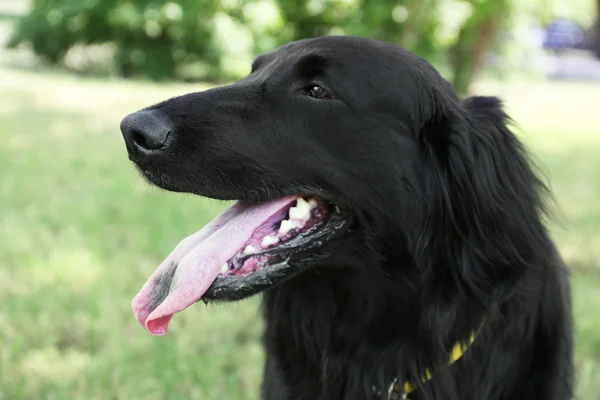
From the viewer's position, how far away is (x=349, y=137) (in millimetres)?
1763

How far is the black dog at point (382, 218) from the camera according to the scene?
5.59 ft

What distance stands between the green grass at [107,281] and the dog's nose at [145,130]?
3.94ft

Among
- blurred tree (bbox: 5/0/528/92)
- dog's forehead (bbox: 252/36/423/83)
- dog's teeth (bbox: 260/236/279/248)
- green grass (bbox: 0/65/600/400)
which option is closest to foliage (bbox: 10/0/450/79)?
blurred tree (bbox: 5/0/528/92)

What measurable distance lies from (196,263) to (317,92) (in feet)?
2.07

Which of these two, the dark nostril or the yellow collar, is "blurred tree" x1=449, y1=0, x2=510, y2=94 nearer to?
the yellow collar

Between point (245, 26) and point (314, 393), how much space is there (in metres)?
12.2

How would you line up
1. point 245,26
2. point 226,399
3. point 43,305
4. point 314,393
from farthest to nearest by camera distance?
point 245,26, point 43,305, point 226,399, point 314,393

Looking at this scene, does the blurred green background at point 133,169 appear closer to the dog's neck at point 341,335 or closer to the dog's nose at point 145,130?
the dog's neck at point 341,335

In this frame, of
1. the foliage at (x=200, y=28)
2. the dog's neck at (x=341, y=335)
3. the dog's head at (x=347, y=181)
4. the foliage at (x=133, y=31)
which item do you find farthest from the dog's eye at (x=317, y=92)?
the foliage at (x=133, y=31)

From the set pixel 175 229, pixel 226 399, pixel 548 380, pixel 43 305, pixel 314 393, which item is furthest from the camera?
pixel 175 229

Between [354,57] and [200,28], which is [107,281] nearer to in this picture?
[354,57]

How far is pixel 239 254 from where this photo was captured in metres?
1.69

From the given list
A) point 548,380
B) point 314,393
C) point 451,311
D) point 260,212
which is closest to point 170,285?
point 260,212

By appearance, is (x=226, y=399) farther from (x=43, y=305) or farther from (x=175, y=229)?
(x=175, y=229)
